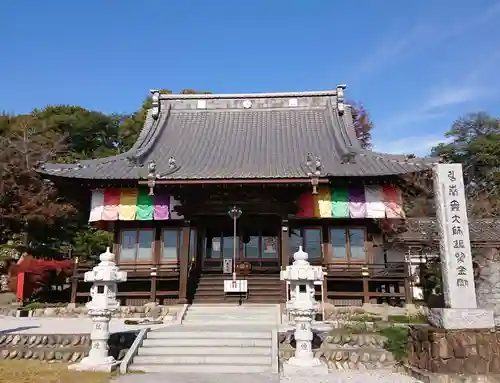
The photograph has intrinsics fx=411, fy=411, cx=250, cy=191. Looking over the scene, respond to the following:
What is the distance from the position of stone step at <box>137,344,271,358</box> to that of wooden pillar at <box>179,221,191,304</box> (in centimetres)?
573

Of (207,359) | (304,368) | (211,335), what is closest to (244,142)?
(211,335)

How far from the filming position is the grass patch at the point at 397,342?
10039 mm

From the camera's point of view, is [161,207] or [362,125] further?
[362,125]

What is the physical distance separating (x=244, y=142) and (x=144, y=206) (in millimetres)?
6467

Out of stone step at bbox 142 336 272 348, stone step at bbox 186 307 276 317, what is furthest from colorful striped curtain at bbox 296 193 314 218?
stone step at bbox 142 336 272 348

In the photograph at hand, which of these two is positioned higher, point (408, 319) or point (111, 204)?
point (111, 204)

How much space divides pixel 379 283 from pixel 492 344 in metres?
10.1

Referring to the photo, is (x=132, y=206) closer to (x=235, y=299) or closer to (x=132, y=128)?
(x=235, y=299)

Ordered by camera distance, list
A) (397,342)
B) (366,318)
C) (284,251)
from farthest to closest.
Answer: (284,251) → (366,318) → (397,342)

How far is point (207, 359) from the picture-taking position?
9953mm

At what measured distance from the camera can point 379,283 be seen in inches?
720

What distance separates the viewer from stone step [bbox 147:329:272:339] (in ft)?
35.7

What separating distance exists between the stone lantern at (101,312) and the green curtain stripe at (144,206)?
24.3 ft

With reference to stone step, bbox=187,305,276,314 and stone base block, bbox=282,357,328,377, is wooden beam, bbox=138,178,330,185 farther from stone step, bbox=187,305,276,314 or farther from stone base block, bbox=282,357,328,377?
stone base block, bbox=282,357,328,377
